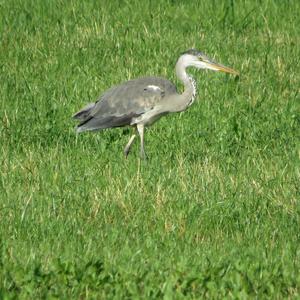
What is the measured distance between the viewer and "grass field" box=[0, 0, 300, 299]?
21.6ft

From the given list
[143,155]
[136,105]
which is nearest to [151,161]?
[143,155]

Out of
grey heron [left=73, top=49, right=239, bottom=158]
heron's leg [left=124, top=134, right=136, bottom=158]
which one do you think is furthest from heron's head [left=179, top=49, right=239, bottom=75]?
heron's leg [left=124, top=134, right=136, bottom=158]

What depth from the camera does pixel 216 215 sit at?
7.91 m

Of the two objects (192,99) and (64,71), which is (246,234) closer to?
(192,99)

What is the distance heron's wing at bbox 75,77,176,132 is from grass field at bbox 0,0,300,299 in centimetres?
28

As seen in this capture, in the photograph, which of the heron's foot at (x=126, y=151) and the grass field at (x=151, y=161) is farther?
the heron's foot at (x=126, y=151)

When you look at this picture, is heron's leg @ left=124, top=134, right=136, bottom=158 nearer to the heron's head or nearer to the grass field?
the grass field

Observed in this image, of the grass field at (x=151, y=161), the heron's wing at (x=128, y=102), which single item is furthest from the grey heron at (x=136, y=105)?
the grass field at (x=151, y=161)

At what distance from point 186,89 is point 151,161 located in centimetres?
124

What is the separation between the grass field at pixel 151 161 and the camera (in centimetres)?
658

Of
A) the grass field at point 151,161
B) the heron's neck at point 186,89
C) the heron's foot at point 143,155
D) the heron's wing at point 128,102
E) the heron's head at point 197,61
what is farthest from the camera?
the heron's head at point 197,61

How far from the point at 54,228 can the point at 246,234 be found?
1.29m

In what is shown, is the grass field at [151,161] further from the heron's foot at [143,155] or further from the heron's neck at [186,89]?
the heron's neck at [186,89]

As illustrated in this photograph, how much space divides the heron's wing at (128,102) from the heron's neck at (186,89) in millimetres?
153
